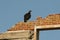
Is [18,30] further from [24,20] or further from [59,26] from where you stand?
[59,26]

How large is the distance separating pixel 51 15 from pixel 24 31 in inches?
68.0

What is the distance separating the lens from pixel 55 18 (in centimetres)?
2558

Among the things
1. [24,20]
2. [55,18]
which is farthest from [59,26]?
[24,20]

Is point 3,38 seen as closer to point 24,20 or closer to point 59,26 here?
point 24,20

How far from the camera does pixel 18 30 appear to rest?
2622 centimetres

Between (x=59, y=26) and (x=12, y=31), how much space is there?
107 inches

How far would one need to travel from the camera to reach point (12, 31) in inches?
1035

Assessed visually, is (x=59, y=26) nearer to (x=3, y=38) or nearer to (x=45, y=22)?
(x=45, y=22)

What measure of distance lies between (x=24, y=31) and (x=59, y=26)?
2022 mm

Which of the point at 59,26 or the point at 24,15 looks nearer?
the point at 59,26

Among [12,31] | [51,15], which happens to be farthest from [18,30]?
[51,15]

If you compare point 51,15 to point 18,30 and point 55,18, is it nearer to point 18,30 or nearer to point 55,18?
point 55,18

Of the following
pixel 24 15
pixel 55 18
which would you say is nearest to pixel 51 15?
pixel 55 18

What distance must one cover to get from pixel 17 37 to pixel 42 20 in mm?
1695
